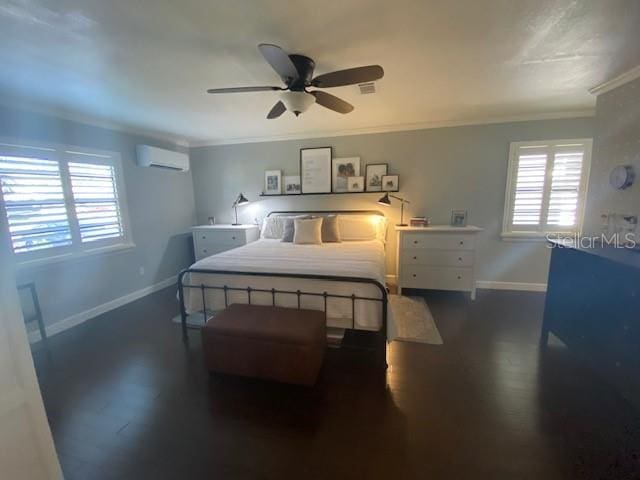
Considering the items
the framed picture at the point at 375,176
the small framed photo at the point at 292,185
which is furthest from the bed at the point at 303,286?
the small framed photo at the point at 292,185

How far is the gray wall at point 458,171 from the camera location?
11.6 feet

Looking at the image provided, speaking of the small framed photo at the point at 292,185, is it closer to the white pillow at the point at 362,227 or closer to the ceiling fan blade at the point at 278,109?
the white pillow at the point at 362,227

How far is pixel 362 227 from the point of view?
376 cm

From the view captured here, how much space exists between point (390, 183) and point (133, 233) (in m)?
3.80

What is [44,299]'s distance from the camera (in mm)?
2717

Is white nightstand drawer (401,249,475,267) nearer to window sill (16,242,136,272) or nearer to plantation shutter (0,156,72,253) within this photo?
window sill (16,242,136,272)

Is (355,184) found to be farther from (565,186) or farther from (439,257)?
(565,186)

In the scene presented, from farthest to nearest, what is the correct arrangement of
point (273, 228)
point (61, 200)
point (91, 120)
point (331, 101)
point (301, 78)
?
point (273, 228), point (91, 120), point (61, 200), point (331, 101), point (301, 78)

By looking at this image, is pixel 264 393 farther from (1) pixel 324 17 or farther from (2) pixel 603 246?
(2) pixel 603 246

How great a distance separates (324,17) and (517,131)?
328 cm

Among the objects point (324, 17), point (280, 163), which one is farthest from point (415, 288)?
point (324, 17)

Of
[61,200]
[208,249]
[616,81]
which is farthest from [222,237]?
[616,81]

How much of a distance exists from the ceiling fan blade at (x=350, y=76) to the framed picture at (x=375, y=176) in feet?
7.24

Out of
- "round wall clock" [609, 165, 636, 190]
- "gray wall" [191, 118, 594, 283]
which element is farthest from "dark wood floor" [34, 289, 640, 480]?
"gray wall" [191, 118, 594, 283]
